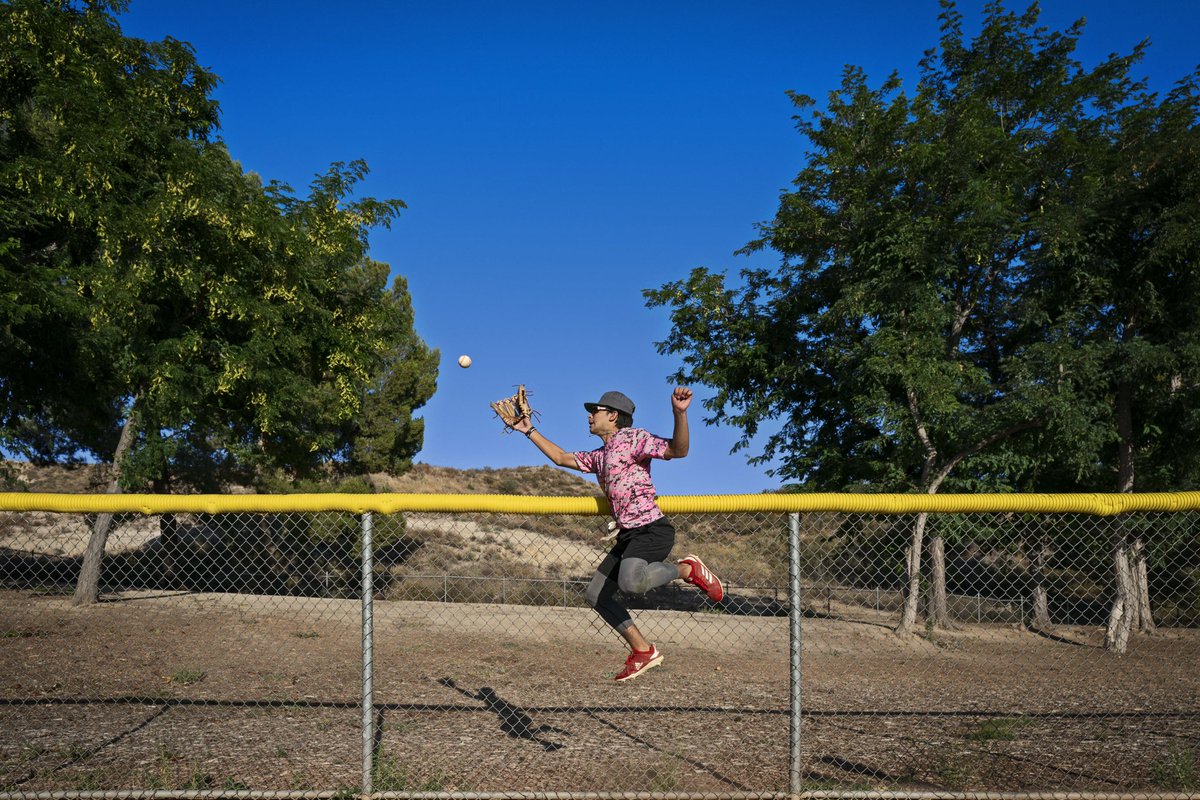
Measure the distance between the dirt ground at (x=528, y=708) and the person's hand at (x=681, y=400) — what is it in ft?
7.97

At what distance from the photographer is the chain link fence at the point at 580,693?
18.5ft

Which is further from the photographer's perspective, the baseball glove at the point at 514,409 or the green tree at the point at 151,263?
the green tree at the point at 151,263

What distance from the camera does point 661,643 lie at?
14.9m

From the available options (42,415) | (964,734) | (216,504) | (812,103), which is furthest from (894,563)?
(42,415)

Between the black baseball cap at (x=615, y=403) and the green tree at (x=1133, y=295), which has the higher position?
the green tree at (x=1133, y=295)

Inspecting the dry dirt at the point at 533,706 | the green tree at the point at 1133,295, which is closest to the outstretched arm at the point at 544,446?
the dry dirt at the point at 533,706

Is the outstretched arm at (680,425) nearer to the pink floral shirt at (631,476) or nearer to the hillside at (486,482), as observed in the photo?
the pink floral shirt at (631,476)

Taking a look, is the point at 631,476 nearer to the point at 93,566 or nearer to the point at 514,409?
the point at 514,409

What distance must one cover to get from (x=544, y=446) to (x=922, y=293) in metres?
14.4

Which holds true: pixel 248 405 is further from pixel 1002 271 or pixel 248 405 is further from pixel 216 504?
pixel 1002 271

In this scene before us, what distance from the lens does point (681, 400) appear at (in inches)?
190

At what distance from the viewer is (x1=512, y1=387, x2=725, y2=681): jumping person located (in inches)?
205

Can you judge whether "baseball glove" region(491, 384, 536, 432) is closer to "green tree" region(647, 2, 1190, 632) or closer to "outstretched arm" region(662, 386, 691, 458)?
"outstretched arm" region(662, 386, 691, 458)

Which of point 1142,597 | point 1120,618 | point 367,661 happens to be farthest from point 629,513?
point 1142,597
